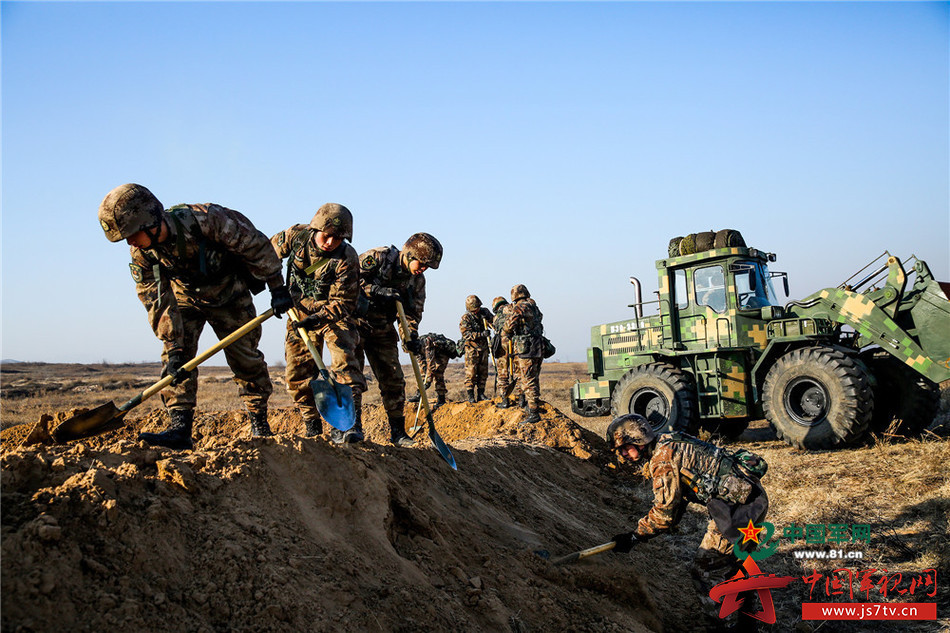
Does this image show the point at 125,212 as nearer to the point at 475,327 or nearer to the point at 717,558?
the point at 717,558

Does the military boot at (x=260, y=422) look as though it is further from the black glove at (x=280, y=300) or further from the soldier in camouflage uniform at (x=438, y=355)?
the soldier in camouflage uniform at (x=438, y=355)

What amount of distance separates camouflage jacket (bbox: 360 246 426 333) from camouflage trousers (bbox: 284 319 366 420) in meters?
0.57

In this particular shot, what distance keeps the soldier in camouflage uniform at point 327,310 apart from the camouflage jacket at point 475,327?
829cm

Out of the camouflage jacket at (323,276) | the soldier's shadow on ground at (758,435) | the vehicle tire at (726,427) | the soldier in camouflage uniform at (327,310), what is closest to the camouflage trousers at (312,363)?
the soldier in camouflage uniform at (327,310)

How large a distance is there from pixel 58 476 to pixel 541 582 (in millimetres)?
2661

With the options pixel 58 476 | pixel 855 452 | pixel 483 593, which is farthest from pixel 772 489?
pixel 58 476

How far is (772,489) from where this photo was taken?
744 centimetres

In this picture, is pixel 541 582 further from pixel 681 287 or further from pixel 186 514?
pixel 681 287

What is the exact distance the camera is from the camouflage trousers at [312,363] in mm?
5477

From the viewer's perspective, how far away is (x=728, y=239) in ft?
34.4

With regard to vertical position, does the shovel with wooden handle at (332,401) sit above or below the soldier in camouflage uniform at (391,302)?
below

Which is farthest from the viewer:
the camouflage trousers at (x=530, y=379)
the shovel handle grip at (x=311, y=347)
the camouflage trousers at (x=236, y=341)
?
the camouflage trousers at (x=530, y=379)

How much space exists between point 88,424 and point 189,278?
115 cm

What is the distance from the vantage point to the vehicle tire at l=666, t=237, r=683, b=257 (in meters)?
11.0
